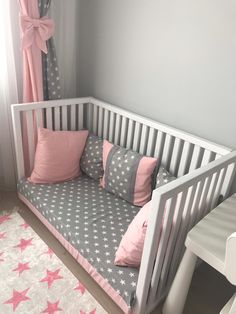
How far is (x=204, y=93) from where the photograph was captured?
1564 millimetres

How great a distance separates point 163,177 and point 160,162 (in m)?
0.20

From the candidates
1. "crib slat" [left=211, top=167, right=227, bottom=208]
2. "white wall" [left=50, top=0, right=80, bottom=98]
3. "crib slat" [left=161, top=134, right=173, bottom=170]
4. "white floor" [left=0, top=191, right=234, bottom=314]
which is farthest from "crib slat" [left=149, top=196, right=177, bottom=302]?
"white wall" [left=50, top=0, right=80, bottom=98]

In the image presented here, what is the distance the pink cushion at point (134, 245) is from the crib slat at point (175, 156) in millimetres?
463

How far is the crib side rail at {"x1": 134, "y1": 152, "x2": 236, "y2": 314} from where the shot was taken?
1.08m

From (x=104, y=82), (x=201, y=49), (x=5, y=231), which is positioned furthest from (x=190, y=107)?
(x=5, y=231)

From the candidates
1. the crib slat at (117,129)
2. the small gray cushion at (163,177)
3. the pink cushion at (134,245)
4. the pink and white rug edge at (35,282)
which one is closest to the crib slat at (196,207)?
the pink cushion at (134,245)

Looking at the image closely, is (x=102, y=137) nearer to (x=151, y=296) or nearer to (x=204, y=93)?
(x=204, y=93)

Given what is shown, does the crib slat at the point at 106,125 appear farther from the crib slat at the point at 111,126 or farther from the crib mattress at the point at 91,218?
the crib mattress at the point at 91,218

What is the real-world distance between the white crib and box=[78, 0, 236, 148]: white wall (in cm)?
10

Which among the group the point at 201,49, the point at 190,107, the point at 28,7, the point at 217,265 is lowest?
the point at 217,265

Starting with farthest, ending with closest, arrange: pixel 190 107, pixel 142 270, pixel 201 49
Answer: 1. pixel 190 107
2. pixel 201 49
3. pixel 142 270

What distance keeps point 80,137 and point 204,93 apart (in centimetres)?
95

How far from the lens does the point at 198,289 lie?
1.58 metres

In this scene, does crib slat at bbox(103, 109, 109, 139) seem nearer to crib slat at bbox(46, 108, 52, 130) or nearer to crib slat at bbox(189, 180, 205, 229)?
crib slat at bbox(46, 108, 52, 130)
